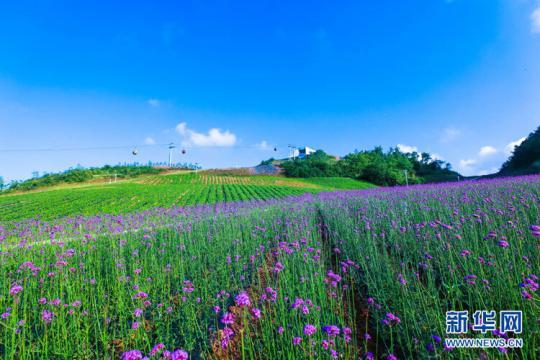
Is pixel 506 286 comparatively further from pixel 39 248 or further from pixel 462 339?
pixel 39 248

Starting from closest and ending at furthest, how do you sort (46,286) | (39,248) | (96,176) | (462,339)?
(462,339), (46,286), (39,248), (96,176)

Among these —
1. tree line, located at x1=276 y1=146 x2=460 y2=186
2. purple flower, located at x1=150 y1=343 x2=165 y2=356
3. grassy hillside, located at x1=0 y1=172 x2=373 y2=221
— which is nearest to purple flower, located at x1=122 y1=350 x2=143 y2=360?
purple flower, located at x1=150 y1=343 x2=165 y2=356

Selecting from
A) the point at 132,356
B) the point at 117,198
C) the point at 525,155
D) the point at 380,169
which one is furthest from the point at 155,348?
the point at 380,169

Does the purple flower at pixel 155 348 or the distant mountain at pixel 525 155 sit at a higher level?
the distant mountain at pixel 525 155

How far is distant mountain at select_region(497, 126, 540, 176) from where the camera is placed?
102ft

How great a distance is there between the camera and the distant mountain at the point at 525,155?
31.1 meters

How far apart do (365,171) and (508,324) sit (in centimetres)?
5640

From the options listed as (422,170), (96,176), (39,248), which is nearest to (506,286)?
(39,248)

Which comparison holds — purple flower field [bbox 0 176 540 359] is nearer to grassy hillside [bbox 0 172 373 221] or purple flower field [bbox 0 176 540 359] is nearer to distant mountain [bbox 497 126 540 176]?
grassy hillside [bbox 0 172 373 221]

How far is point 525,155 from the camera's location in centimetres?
3303

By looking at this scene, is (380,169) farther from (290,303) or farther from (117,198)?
(290,303)

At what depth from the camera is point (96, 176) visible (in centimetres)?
5347

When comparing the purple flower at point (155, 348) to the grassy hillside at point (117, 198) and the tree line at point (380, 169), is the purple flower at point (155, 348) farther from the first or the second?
the tree line at point (380, 169)

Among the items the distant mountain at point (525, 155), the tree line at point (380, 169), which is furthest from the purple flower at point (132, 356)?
the tree line at point (380, 169)
